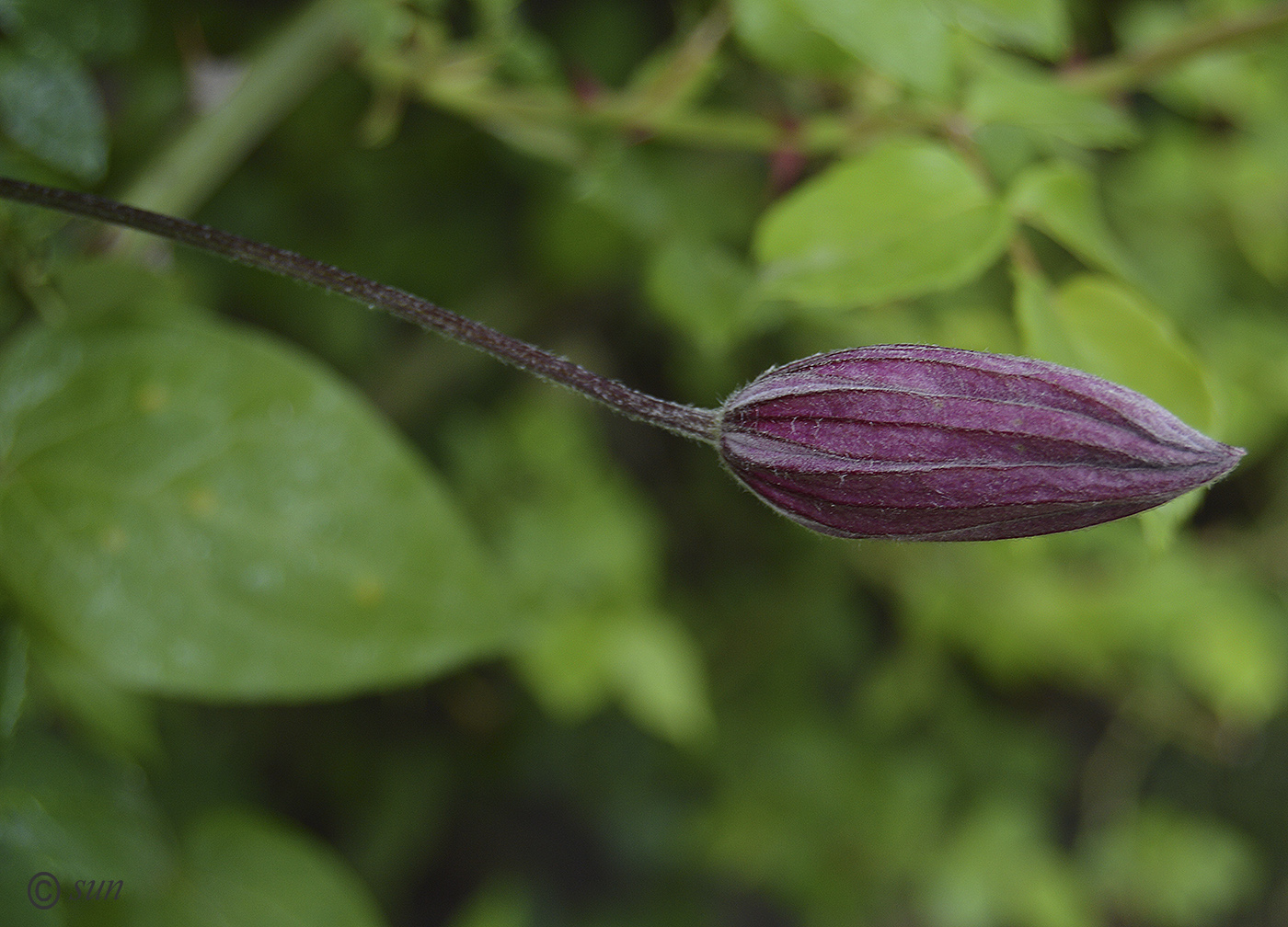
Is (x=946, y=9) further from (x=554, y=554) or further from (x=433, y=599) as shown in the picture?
(x=554, y=554)

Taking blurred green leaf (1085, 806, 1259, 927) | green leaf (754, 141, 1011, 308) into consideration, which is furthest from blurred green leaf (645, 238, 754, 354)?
blurred green leaf (1085, 806, 1259, 927)

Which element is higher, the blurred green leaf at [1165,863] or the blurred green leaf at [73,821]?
the blurred green leaf at [1165,863]

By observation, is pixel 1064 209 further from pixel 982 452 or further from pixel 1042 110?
pixel 982 452

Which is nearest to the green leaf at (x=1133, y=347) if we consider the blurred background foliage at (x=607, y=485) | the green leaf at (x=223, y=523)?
the blurred background foliage at (x=607, y=485)

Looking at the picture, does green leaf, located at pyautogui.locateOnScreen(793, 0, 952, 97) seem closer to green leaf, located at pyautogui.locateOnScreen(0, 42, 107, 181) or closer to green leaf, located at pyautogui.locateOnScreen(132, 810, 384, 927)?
green leaf, located at pyautogui.locateOnScreen(0, 42, 107, 181)

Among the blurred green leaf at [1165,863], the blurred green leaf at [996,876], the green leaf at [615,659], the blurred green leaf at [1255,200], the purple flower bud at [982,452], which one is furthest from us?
the blurred green leaf at [1165,863]

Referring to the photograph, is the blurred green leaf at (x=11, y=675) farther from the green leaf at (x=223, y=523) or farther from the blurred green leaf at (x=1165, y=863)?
the blurred green leaf at (x=1165, y=863)

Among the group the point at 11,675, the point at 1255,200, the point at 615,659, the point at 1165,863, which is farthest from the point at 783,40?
the point at 1165,863
